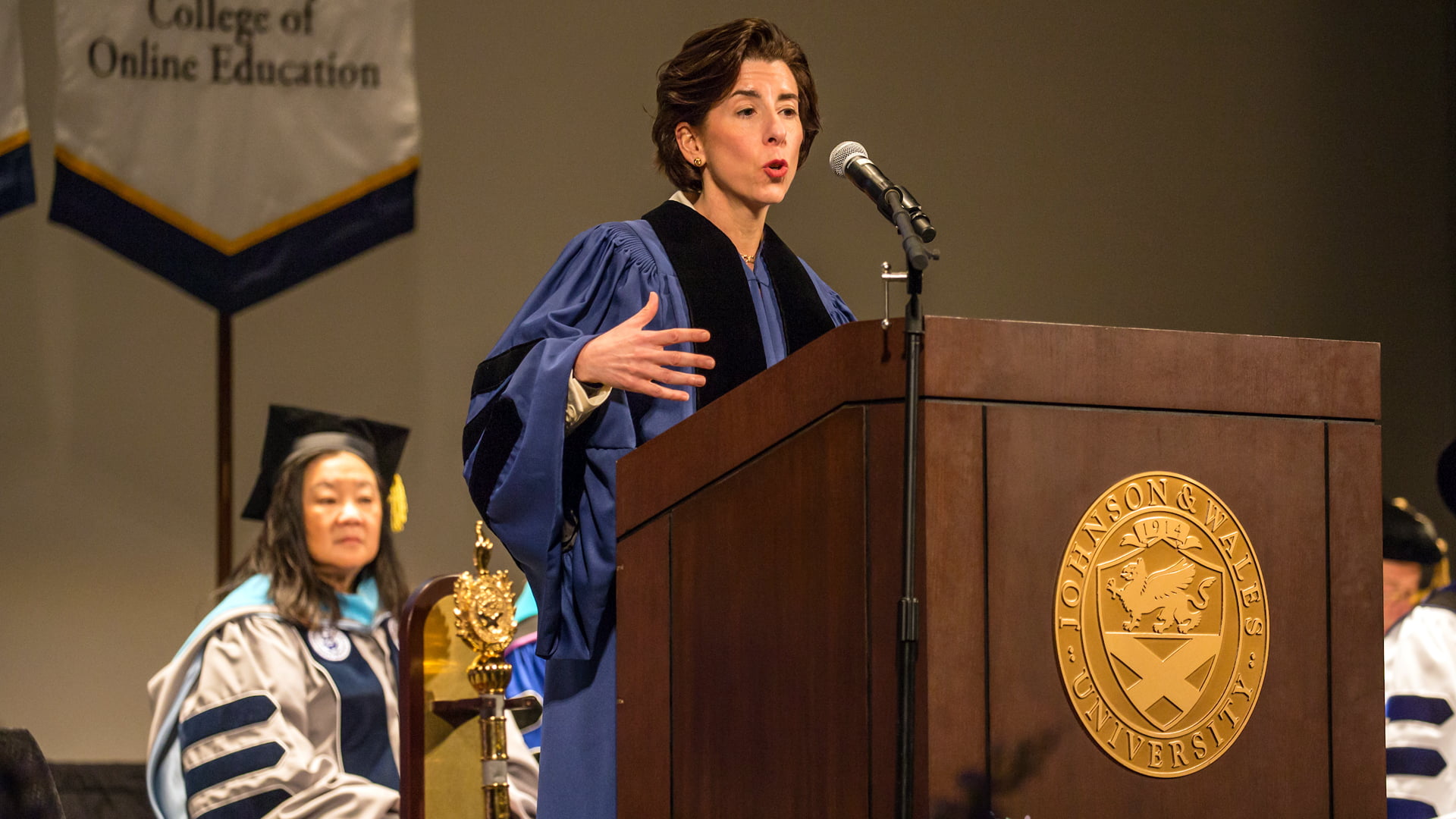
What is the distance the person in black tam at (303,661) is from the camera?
3438 millimetres

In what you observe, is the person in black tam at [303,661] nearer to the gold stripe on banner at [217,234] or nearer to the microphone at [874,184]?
the gold stripe on banner at [217,234]

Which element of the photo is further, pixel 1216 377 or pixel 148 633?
pixel 148 633

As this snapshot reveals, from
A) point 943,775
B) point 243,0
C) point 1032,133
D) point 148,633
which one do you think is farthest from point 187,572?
point 943,775

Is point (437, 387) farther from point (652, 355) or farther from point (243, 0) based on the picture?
point (652, 355)

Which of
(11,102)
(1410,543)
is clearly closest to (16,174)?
(11,102)

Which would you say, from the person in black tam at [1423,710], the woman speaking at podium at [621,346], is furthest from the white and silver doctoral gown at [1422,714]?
the woman speaking at podium at [621,346]

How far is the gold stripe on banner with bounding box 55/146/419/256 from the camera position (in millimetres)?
4965

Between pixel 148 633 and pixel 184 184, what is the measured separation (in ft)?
5.21

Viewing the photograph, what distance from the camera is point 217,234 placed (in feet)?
16.6

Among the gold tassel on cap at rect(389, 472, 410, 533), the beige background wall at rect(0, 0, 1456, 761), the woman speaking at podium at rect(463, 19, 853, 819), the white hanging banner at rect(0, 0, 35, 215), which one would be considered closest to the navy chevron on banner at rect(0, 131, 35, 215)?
the white hanging banner at rect(0, 0, 35, 215)

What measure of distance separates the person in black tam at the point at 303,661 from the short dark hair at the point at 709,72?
1751mm

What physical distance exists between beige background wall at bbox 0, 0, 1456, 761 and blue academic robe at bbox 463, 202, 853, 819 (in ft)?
11.5

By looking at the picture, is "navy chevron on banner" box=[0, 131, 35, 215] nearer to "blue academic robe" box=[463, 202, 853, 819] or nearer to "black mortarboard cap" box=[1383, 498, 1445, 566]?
"blue academic robe" box=[463, 202, 853, 819]

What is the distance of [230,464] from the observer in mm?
5102
